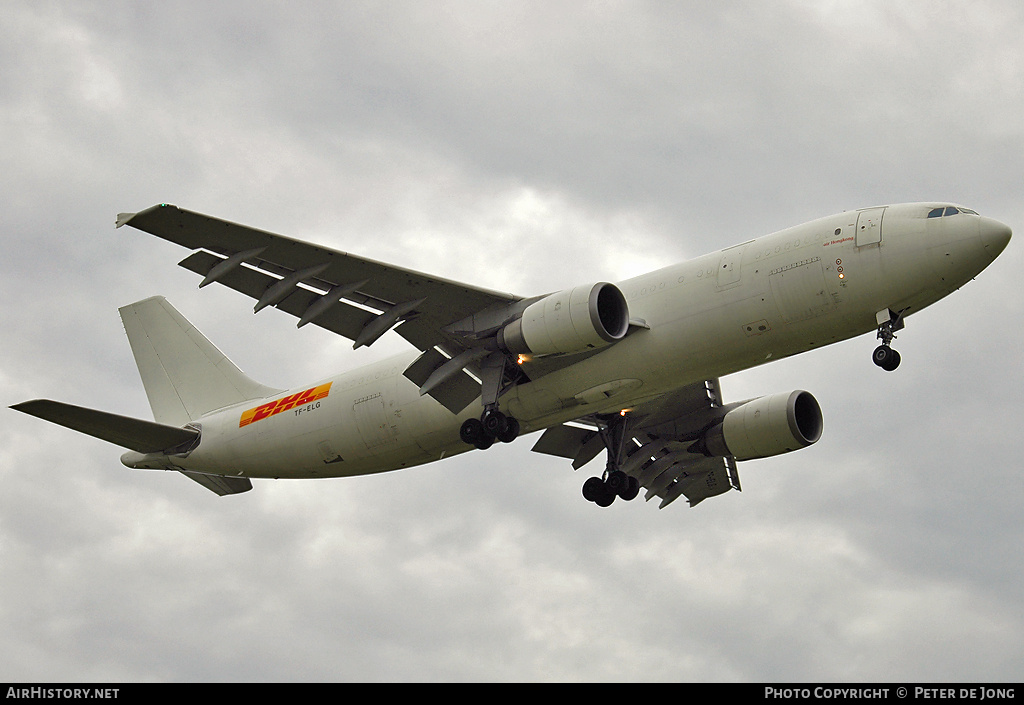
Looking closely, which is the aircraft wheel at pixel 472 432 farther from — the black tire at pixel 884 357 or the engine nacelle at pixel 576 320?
the black tire at pixel 884 357

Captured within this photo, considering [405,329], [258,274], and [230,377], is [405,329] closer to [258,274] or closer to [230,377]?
[258,274]

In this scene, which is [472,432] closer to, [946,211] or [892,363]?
[892,363]

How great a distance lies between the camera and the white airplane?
83.0 ft

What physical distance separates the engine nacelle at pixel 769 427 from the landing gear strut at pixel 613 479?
107 inches

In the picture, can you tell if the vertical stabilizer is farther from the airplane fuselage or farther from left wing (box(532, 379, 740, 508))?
left wing (box(532, 379, 740, 508))

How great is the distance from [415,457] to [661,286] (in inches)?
345

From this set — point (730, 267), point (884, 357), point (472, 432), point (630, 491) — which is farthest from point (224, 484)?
point (884, 357)

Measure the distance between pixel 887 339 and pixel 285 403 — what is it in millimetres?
17291

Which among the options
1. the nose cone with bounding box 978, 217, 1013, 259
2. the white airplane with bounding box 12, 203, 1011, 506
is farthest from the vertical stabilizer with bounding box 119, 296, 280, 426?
the nose cone with bounding box 978, 217, 1013, 259

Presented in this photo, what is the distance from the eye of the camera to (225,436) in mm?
34188

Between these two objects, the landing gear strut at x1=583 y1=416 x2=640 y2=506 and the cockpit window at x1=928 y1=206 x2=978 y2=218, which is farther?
the landing gear strut at x1=583 y1=416 x2=640 y2=506

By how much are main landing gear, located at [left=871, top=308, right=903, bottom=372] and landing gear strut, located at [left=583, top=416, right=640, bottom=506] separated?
9.95m

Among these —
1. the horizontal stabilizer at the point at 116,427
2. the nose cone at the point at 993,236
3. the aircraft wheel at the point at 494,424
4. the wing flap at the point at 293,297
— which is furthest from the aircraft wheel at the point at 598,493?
the nose cone at the point at 993,236
